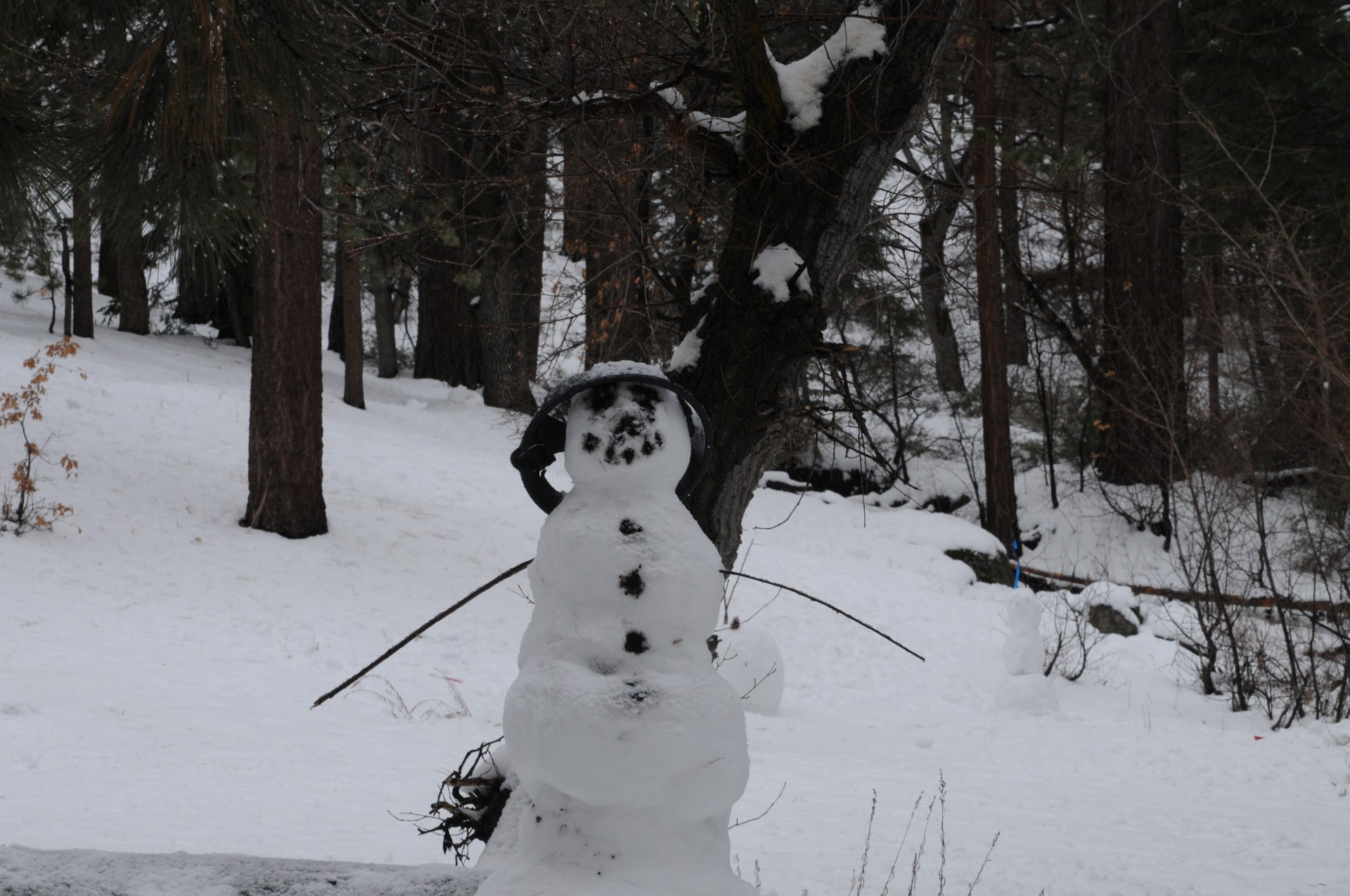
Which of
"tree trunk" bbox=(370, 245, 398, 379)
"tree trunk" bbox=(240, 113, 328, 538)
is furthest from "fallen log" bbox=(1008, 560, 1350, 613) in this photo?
"tree trunk" bbox=(370, 245, 398, 379)

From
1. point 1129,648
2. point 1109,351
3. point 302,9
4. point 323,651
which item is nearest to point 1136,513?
point 1109,351

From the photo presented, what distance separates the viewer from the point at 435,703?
711 cm

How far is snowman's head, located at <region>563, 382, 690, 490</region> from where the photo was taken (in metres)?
2.38

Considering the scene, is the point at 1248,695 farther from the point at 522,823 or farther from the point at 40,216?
the point at 40,216

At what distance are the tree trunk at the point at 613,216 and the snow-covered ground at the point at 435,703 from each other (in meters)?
1.05

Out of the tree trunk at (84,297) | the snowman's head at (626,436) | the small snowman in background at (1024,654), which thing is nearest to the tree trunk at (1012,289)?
the small snowman in background at (1024,654)

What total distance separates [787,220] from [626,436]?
1.39 metres

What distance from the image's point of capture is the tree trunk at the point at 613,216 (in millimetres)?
3773

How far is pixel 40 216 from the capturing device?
12.9 ft

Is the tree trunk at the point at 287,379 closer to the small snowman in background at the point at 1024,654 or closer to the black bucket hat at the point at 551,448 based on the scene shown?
the small snowman in background at the point at 1024,654

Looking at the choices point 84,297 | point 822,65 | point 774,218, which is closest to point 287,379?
point 774,218

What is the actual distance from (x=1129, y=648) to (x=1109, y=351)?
4400mm

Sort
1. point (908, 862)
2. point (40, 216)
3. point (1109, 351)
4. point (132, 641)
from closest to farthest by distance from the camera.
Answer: point (40, 216), point (908, 862), point (132, 641), point (1109, 351)

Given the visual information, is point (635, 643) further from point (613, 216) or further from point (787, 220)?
point (613, 216)
